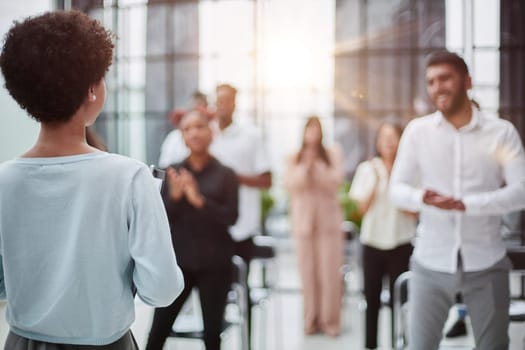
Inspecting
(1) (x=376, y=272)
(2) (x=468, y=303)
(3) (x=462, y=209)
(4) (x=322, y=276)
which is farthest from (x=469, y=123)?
(4) (x=322, y=276)

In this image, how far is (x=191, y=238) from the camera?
277 cm

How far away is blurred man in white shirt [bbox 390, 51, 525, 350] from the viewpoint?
7.02 ft

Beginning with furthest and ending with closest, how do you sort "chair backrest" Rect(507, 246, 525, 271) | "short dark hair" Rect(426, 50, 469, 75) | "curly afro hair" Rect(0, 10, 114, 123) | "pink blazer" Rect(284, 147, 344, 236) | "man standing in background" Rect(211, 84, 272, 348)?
"pink blazer" Rect(284, 147, 344, 236) → "man standing in background" Rect(211, 84, 272, 348) → "chair backrest" Rect(507, 246, 525, 271) → "short dark hair" Rect(426, 50, 469, 75) → "curly afro hair" Rect(0, 10, 114, 123)

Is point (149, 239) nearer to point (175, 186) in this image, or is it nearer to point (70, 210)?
point (70, 210)

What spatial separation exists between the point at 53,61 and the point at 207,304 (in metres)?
1.81

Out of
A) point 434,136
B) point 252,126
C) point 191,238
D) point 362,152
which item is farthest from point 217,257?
point 362,152

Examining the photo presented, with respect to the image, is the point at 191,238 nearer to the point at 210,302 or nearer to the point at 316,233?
the point at 210,302

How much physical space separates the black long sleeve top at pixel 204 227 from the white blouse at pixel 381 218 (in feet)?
3.67

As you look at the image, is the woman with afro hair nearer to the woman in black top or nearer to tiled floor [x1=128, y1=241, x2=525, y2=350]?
the woman in black top

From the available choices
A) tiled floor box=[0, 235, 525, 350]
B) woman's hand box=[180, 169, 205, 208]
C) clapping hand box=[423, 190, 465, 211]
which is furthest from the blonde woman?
clapping hand box=[423, 190, 465, 211]

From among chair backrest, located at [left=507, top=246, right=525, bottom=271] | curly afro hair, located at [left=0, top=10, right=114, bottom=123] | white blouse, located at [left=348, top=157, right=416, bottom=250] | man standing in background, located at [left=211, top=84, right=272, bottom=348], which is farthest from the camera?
man standing in background, located at [left=211, top=84, right=272, bottom=348]

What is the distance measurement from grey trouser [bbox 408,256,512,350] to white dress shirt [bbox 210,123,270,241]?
5.57 feet

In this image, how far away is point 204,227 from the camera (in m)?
2.79

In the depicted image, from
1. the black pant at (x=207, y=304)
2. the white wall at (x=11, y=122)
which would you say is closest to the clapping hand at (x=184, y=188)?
the black pant at (x=207, y=304)
